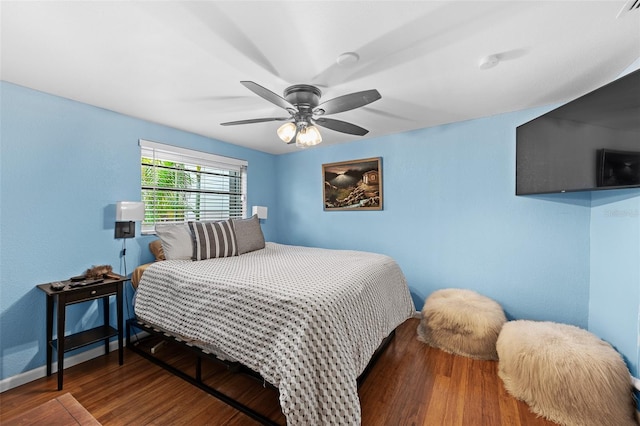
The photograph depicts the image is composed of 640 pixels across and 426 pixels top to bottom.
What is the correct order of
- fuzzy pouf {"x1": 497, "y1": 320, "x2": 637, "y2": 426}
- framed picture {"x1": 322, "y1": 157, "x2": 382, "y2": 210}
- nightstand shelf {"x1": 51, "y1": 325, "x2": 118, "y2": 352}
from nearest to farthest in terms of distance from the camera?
fuzzy pouf {"x1": 497, "y1": 320, "x2": 637, "y2": 426} → nightstand shelf {"x1": 51, "y1": 325, "x2": 118, "y2": 352} → framed picture {"x1": 322, "y1": 157, "x2": 382, "y2": 210}

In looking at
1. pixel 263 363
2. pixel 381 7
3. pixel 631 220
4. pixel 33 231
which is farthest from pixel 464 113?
pixel 33 231

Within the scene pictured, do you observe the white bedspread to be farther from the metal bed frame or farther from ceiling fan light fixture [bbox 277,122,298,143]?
ceiling fan light fixture [bbox 277,122,298,143]

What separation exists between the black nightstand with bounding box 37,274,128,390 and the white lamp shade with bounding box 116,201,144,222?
0.55 m

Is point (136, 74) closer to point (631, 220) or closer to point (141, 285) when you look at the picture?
point (141, 285)

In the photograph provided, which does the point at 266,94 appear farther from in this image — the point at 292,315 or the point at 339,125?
the point at 292,315

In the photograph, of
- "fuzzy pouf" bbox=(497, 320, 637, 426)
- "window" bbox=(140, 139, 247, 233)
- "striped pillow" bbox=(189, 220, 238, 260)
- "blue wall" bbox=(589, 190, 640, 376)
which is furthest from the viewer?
"window" bbox=(140, 139, 247, 233)

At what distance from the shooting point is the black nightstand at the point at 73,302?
1957 millimetres

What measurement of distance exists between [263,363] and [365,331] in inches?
26.5

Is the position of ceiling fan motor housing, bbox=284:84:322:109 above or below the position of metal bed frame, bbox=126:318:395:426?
above

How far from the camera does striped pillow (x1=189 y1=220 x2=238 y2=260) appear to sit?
8.54ft

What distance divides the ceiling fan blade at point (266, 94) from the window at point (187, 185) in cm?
183

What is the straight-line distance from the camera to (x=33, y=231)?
211 centimetres

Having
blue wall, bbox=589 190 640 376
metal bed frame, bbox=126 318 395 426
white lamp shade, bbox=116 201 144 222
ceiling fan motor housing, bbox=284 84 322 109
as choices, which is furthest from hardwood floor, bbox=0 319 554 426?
ceiling fan motor housing, bbox=284 84 322 109

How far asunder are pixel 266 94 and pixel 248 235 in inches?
70.8
